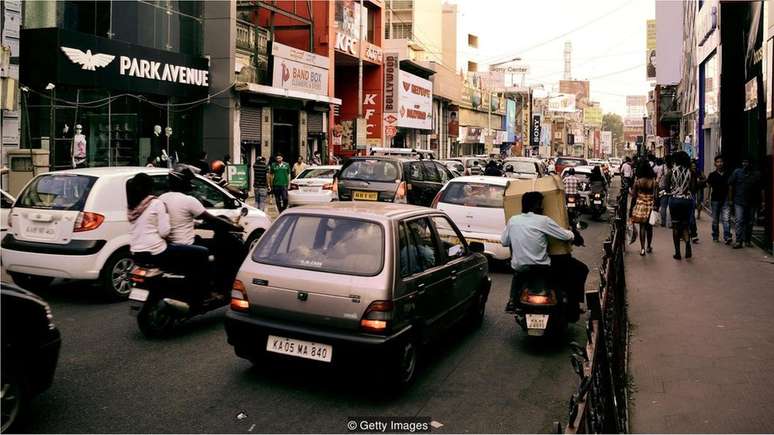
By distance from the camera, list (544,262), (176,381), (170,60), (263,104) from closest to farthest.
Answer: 1. (176,381)
2. (544,262)
3. (170,60)
4. (263,104)

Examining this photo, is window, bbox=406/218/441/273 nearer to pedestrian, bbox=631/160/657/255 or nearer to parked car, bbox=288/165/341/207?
pedestrian, bbox=631/160/657/255

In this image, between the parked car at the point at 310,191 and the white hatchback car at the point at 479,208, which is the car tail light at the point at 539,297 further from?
the parked car at the point at 310,191

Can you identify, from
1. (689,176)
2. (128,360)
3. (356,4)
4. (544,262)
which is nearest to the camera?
(128,360)

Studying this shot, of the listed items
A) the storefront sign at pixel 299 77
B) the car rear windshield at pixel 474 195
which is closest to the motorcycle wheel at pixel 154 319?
the car rear windshield at pixel 474 195

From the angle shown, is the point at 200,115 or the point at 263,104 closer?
the point at 200,115

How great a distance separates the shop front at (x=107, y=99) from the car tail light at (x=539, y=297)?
1377 centimetres

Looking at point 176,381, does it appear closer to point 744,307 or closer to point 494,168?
point 744,307

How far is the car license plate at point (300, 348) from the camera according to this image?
552 cm

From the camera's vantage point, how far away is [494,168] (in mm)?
22109

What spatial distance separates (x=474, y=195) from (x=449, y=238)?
478cm

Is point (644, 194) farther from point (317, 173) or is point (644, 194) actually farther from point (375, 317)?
point (317, 173)

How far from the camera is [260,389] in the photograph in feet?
19.2

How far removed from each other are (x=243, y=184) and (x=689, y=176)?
1558 centimetres

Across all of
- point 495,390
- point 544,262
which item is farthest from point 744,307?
point 495,390
